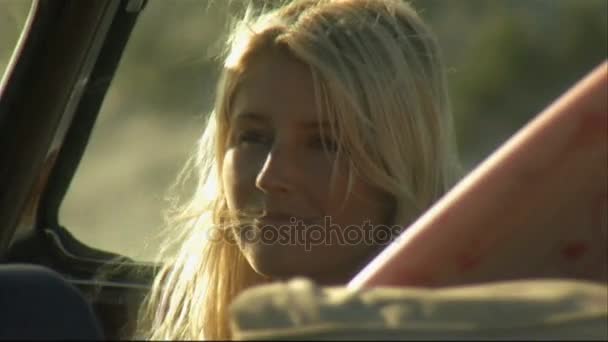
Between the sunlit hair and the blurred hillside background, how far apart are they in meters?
0.15

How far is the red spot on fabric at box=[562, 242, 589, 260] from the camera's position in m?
1.62

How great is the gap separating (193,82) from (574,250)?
4.35 ft

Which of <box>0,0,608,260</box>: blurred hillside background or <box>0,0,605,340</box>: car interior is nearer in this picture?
<box>0,0,608,260</box>: blurred hillside background

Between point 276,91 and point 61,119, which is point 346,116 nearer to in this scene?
point 276,91

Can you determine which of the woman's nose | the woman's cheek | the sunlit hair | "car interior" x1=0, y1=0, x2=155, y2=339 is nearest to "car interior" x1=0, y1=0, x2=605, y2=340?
"car interior" x1=0, y1=0, x2=155, y2=339

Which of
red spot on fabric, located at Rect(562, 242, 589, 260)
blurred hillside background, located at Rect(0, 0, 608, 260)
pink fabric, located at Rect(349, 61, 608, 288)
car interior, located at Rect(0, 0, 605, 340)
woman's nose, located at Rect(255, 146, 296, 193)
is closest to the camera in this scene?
pink fabric, located at Rect(349, 61, 608, 288)

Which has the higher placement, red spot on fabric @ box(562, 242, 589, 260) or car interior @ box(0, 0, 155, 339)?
red spot on fabric @ box(562, 242, 589, 260)

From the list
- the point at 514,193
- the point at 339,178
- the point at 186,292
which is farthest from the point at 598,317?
the point at 186,292

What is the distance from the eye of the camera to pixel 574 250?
64.3 inches

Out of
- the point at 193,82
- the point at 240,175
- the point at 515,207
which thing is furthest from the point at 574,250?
the point at 193,82

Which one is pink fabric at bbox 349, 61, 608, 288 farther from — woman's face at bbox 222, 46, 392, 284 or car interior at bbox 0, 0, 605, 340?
car interior at bbox 0, 0, 605, 340

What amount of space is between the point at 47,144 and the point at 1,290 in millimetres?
1659

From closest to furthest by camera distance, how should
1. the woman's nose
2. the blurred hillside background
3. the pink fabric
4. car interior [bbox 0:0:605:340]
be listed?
the pink fabric < the woman's nose < the blurred hillside background < car interior [bbox 0:0:605:340]

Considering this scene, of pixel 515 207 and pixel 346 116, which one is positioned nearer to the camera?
pixel 515 207
